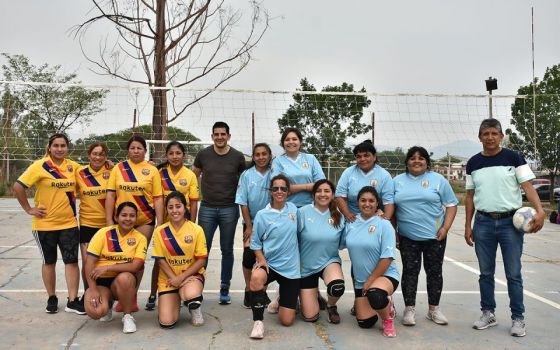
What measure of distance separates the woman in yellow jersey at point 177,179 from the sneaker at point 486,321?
2453 mm

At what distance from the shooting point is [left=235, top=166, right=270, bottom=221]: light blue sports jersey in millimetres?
4285

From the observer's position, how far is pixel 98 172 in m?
4.18

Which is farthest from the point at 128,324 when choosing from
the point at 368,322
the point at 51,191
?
the point at 368,322

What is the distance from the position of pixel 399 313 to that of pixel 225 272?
1574 mm

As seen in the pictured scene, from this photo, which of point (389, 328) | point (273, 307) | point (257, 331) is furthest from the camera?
point (273, 307)

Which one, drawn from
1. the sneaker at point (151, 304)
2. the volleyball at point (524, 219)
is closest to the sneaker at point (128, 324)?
the sneaker at point (151, 304)

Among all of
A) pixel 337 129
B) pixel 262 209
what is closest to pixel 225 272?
pixel 262 209

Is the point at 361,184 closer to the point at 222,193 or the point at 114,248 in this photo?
the point at 222,193

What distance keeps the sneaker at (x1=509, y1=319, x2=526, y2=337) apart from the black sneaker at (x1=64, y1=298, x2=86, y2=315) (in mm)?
3350

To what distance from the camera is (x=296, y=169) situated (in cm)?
423

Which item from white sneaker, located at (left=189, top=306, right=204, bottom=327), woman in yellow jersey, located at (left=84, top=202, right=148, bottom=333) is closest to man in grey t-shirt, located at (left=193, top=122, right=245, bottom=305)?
white sneaker, located at (left=189, top=306, right=204, bottom=327)

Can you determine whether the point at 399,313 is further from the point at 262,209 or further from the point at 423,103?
the point at 423,103

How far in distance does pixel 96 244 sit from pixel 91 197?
511 millimetres

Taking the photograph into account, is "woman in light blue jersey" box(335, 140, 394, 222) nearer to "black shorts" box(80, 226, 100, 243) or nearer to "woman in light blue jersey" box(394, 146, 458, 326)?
"woman in light blue jersey" box(394, 146, 458, 326)
